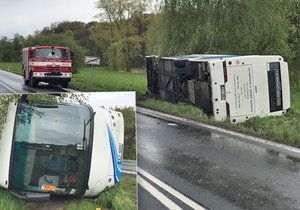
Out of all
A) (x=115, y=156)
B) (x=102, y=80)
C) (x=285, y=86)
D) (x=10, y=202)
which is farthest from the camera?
(x=285, y=86)

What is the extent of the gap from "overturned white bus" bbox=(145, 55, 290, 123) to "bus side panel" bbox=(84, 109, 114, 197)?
14.3ft

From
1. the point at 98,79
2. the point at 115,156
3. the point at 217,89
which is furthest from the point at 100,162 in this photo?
the point at 217,89

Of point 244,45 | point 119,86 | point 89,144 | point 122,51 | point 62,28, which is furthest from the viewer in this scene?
point 244,45

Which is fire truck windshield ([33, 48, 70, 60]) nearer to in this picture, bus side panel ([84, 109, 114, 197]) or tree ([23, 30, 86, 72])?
tree ([23, 30, 86, 72])

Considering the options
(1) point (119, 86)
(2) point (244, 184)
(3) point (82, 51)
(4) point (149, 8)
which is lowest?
(2) point (244, 184)

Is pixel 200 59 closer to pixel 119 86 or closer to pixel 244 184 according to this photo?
pixel 119 86

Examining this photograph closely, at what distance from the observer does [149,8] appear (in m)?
7.68

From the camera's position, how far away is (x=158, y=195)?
4742mm

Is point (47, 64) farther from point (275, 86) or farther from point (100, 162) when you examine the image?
point (275, 86)

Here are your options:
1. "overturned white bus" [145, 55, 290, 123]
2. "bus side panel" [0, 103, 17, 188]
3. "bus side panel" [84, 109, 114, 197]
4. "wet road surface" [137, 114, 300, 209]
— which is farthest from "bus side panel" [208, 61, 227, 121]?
"bus side panel" [0, 103, 17, 188]

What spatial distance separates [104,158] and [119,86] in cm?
236

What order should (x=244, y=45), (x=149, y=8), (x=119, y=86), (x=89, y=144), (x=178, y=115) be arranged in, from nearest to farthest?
(x=89, y=144) → (x=119, y=86) → (x=149, y=8) → (x=178, y=115) → (x=244, y=45)

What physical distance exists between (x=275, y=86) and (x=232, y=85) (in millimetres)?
924

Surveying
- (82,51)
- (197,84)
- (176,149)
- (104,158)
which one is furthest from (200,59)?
(104,158)
